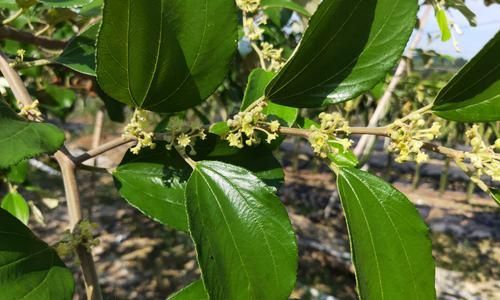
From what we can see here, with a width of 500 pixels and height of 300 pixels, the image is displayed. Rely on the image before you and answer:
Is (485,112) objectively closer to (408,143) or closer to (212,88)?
(408,143)

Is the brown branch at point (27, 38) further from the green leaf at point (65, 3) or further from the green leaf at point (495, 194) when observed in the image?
the green leaf at point (495, 194)

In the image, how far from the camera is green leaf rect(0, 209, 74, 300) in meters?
0.39

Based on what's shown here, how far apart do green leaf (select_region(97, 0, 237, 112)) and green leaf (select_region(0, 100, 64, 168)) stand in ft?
0.19

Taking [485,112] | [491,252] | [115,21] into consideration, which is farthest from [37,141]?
[491,252]

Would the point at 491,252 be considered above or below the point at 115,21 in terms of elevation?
below

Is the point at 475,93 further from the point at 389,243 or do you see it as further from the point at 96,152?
the point at 96,152

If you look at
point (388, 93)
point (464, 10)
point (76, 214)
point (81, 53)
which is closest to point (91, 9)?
point (81, 53)

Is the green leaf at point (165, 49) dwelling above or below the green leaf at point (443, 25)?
below

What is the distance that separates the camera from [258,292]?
0.37 metres

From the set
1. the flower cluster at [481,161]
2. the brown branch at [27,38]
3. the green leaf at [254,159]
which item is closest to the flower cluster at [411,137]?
the flower cluster at [481,161]

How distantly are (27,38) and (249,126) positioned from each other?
0.52 metres

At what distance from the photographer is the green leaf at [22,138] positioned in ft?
0.95

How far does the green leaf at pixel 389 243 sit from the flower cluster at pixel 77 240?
0.23 metres

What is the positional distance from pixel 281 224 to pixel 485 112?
0.19 m
